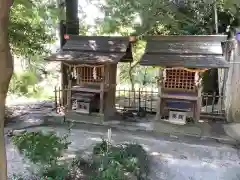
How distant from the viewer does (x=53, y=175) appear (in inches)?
180

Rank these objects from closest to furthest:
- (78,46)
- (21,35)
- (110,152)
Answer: (110,152), (21,35), (78,46)

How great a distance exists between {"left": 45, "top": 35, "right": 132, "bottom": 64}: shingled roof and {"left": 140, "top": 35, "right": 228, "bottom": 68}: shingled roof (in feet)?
3.01

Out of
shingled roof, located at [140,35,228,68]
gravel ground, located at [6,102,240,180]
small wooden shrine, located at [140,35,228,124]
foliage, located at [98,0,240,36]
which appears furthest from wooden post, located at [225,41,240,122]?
gravel ground, located at [6,102,240,180]

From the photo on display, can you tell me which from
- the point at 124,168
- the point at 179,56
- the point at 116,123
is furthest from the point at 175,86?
the point at 124,168

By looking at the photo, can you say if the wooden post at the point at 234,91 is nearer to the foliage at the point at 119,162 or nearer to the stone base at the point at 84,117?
the stone base at the point at 84,117

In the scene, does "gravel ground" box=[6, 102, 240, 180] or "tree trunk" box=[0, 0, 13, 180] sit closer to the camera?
"tree trunk" box=[0, 0, 13, 180]

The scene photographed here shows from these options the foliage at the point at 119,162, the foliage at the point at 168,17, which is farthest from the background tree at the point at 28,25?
the foliage at the point at 119,162

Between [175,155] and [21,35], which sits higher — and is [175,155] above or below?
below

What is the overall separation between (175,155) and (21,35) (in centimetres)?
618

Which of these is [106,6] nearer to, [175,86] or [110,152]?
[175,86]

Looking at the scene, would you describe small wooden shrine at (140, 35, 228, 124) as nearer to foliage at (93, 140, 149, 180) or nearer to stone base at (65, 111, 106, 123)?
stone base at (65, 111, 106, 123)

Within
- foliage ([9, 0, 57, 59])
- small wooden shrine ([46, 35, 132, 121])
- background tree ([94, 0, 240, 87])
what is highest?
background tree ([94, 0, 240, 87])

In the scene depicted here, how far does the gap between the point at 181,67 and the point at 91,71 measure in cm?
311

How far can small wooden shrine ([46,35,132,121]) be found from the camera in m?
9.19
